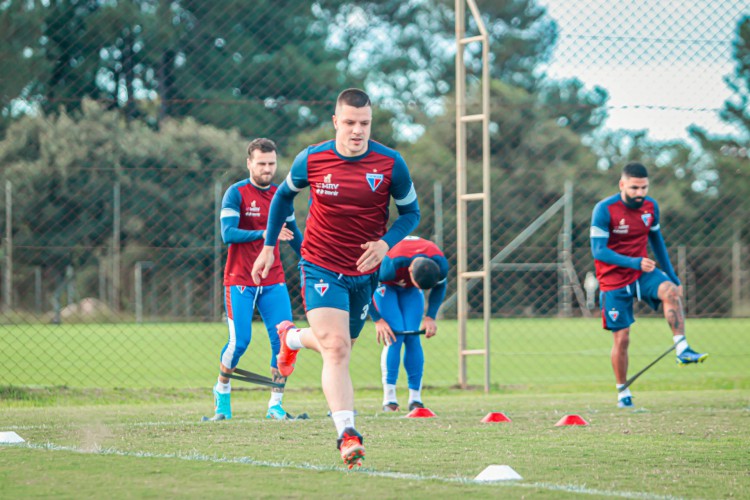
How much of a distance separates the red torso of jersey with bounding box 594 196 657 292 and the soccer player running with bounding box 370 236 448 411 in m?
1.67

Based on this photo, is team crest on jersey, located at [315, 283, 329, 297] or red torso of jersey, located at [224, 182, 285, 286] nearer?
team crest on jersey, located at [315, 283, 329, 297]

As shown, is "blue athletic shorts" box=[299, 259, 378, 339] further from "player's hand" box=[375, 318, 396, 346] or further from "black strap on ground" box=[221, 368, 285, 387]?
"player's hand" box=[375, 318, 396, 346]

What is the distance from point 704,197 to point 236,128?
38.6ft

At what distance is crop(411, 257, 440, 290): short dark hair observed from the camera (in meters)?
8.88

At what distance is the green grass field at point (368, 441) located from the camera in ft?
15.6

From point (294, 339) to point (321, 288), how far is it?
986 mm

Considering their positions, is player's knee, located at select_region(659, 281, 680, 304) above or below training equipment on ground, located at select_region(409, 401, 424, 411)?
above

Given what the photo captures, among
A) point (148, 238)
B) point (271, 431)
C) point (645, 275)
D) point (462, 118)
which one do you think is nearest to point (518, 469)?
point (271, 431)

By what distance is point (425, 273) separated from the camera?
8883mm

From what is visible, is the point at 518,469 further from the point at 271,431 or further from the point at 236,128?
the point at 236,128

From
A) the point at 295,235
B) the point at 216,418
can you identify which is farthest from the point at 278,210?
the point at 216,418

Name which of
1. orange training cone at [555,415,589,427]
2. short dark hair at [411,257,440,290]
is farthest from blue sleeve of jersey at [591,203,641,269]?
orange training cone at [555,415,589,427]

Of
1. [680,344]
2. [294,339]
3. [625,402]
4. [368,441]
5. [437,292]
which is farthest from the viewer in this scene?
[625,402]

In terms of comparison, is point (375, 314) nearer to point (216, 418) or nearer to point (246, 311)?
point (246, 311)
